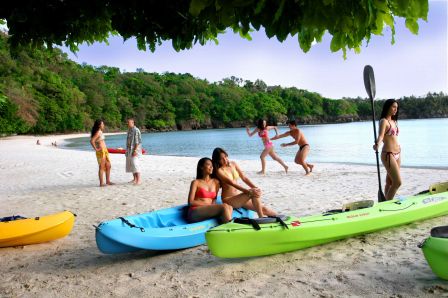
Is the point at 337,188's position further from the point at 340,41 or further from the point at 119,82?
the point at 119,82

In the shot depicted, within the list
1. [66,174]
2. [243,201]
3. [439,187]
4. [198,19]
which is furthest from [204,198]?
[66,174]

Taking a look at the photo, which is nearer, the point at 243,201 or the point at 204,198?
the point at 204,198

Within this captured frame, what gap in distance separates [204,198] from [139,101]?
84935 mm

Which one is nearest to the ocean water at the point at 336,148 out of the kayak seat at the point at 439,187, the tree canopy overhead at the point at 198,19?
the kayak seat at the point at 439,187

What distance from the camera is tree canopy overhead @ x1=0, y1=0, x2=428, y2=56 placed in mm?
2094

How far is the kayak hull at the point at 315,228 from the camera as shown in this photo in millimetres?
3523

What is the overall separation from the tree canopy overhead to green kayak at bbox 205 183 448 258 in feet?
5.45

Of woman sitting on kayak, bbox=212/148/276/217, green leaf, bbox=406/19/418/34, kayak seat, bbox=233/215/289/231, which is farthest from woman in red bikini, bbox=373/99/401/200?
green leaf, bbox=406/19/418/34

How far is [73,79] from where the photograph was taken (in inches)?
2859

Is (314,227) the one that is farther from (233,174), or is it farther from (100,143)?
(100,143)

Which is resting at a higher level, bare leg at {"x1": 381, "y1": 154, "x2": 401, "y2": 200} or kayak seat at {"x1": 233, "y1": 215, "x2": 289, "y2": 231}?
Answer: bare leg at {"x1": 381, "y1": 154, "x2": 401, "y2": 200}

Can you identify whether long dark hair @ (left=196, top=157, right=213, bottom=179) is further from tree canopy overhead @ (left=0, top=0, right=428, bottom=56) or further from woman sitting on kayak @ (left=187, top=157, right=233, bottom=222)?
tree canopy overhead @ (left=0, top=0, right=428, bottom=56)

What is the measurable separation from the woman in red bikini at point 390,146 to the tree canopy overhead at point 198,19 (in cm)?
234

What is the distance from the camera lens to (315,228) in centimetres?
389
